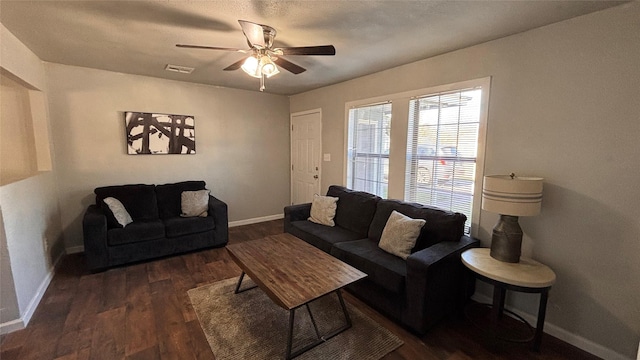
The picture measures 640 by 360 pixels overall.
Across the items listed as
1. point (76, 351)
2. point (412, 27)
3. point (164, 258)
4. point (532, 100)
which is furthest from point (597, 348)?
point (164, 258)

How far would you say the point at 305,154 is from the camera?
4801 millimetres

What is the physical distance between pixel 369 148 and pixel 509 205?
1962mm

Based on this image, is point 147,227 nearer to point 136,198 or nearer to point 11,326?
point 136,198

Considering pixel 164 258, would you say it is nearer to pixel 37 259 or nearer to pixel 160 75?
pixel 37 259

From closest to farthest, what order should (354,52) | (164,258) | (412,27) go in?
(412,27) < (354,52) < (164,258)

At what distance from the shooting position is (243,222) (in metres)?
4.78

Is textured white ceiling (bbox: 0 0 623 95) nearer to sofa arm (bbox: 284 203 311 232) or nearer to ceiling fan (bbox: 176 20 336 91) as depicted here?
ceiling fan (bbox: 176 20 336 91)

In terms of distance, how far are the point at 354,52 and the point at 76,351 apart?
10.9ft

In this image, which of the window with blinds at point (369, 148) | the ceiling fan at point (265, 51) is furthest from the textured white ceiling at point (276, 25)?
the window with blinds at point (369, 148)

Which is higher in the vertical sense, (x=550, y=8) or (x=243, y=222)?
(x=550, y=8)

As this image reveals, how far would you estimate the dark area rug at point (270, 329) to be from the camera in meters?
1.85

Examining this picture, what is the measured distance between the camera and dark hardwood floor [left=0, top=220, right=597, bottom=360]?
1.86 metres

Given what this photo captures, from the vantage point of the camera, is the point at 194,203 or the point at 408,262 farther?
the point at 194,203

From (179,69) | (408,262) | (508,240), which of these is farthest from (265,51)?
(508,240)
